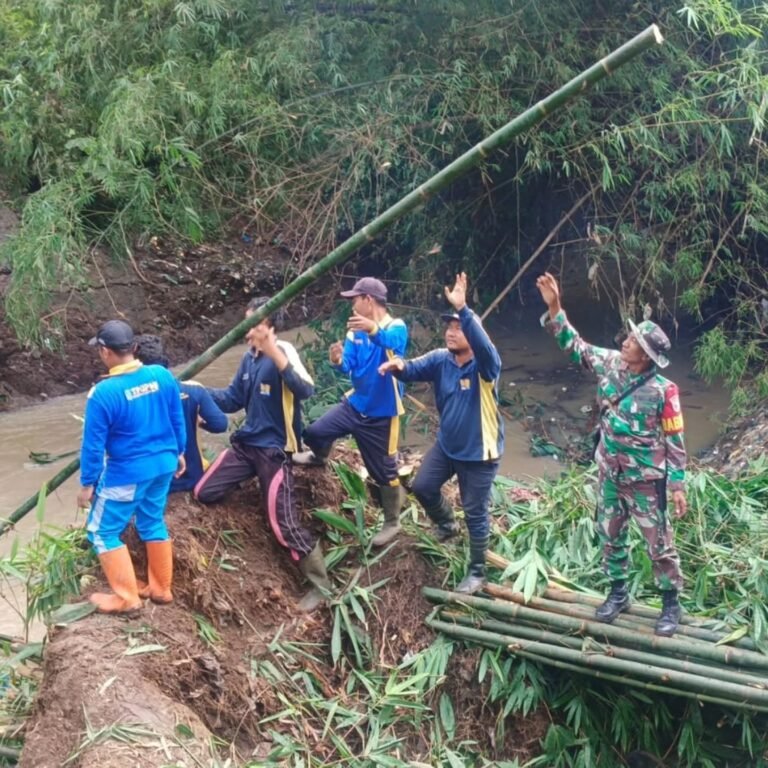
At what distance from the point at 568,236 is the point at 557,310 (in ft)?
23.2

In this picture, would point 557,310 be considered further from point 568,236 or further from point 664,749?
point 568,236

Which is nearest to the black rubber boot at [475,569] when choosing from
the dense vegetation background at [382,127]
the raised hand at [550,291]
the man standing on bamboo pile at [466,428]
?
the man standing on bamboo pile at [466,428]

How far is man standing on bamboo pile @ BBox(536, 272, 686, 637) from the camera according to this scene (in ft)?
14.9

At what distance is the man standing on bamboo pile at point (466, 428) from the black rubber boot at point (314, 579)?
64 cm

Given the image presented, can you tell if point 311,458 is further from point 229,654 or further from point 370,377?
point 229,654

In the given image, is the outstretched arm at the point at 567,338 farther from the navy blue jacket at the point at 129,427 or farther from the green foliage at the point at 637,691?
the navy blue jacket at the point at 129,427

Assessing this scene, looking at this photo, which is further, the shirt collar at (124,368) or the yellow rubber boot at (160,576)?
the yellow rubber boot at (160,576)

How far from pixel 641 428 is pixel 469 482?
97 centimetres

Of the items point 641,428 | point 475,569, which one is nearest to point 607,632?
point 475,569

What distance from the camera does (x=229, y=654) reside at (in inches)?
187

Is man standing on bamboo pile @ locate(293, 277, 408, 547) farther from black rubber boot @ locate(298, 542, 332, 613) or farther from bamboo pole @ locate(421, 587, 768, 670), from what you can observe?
bamboo pole @ locate(421, 587, 768, 670)

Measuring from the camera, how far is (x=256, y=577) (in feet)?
17.1

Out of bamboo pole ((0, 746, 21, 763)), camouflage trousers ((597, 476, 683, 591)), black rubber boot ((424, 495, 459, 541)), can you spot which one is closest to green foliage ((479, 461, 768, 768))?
black rubber boot ((424, 495, 459, 541))

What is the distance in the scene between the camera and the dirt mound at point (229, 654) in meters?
3.99
